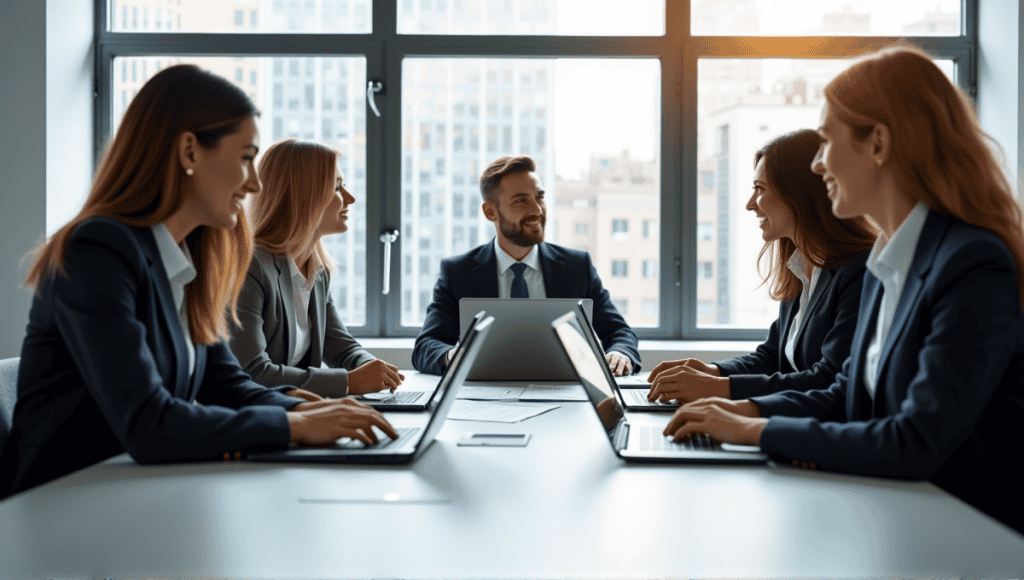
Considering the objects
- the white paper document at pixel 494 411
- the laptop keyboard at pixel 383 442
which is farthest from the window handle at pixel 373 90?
the laptop keyboard at pixel 383 442

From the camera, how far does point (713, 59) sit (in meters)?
3.99

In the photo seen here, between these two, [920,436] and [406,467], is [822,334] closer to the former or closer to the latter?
[920,436]

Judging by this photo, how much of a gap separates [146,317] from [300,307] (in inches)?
48.5

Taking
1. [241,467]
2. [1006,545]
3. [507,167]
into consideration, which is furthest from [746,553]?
[507,167]

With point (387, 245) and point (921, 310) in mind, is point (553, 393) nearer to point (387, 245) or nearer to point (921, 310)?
point (921, 310)

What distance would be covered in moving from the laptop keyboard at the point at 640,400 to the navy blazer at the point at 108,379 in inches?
37.0

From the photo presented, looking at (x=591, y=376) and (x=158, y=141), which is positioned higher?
(x=158, y=141)

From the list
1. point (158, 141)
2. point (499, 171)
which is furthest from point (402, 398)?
point (499, 171)

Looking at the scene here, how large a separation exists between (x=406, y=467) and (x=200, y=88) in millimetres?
839

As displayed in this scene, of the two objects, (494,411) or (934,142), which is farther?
(494,411)

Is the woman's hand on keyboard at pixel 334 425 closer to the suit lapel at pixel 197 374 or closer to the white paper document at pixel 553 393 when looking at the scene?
the suit lapel at pixel 197 374

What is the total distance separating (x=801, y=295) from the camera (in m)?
2.30

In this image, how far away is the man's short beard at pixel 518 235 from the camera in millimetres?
3229

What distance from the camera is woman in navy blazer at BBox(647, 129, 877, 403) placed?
194cm
